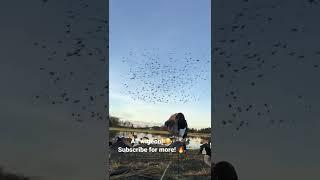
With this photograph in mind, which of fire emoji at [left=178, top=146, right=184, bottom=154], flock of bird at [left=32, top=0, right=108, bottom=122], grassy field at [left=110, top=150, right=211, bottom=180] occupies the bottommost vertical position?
grassy field at [left=110, top=150, right=211, bottom=180]

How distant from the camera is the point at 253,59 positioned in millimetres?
6176

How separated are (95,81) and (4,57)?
1.22 meters

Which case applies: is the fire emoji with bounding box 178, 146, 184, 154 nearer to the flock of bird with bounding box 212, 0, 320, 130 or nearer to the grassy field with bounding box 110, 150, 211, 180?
the grassy field with bounding box 110, 150, 211, 180

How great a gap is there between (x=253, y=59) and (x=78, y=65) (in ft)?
7.96

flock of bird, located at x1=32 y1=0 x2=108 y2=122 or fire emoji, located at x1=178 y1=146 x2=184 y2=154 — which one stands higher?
flock of bird, located at x1=32 y1=0 x2=108 y2=122

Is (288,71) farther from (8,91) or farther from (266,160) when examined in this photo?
(8,91)

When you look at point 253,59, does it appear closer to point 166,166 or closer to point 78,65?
point 166,166

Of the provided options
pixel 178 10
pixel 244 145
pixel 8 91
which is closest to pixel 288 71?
pixel 244 145

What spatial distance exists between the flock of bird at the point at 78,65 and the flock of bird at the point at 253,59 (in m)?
1.70

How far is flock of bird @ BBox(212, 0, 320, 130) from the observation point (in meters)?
6.12

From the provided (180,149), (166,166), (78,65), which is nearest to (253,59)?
(180,149)

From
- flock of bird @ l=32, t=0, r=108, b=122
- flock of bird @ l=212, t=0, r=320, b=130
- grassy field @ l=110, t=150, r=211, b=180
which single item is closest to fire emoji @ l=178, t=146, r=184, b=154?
grassy field @ l=110, t=150, r=211, b=180

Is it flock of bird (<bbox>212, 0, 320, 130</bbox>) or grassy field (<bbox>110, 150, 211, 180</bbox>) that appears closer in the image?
flock of bird (<bbox>212, 0, 320, 130</bbox>)

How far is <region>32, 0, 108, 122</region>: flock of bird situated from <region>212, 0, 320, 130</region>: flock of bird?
5.57ft
